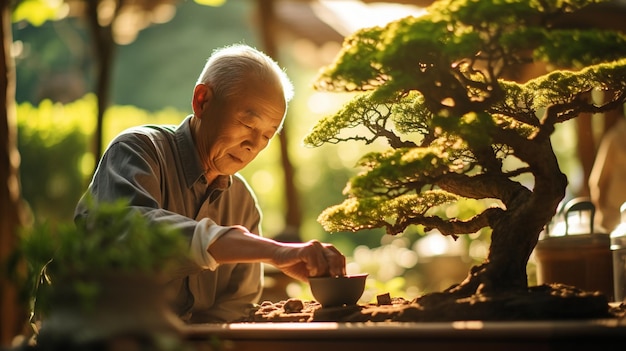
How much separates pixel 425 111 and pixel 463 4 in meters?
0.37

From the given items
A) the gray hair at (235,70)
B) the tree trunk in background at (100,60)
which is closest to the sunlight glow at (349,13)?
the tree trunk in background at (100,60)

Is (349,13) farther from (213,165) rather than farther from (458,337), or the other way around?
(458,337)

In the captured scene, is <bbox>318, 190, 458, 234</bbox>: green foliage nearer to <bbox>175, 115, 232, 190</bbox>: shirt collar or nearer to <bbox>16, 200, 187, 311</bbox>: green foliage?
<bbox>175, 115, 232, 190</bbox>: shirt collar

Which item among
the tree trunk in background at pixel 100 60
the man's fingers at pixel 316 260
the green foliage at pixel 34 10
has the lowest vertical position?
the man's fingers at pixel 316 260

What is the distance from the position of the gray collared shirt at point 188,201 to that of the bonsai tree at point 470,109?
1.26 ft

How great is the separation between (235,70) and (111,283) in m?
1.04

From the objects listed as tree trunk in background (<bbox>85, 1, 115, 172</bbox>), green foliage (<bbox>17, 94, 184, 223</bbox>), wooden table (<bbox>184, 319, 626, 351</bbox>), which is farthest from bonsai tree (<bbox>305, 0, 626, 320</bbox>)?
green foliage (<bbox>17, 94, 184, 223</bbox>)

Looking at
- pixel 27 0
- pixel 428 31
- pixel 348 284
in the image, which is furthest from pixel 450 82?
pixel 27 0

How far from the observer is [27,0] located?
515 centimetres

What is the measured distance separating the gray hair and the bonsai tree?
29cm

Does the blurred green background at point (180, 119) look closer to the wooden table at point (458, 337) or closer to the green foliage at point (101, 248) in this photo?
the green foliage at point (101, 248)

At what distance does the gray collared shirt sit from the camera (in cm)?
173

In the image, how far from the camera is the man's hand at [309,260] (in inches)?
65.2

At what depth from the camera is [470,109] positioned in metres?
1.75
